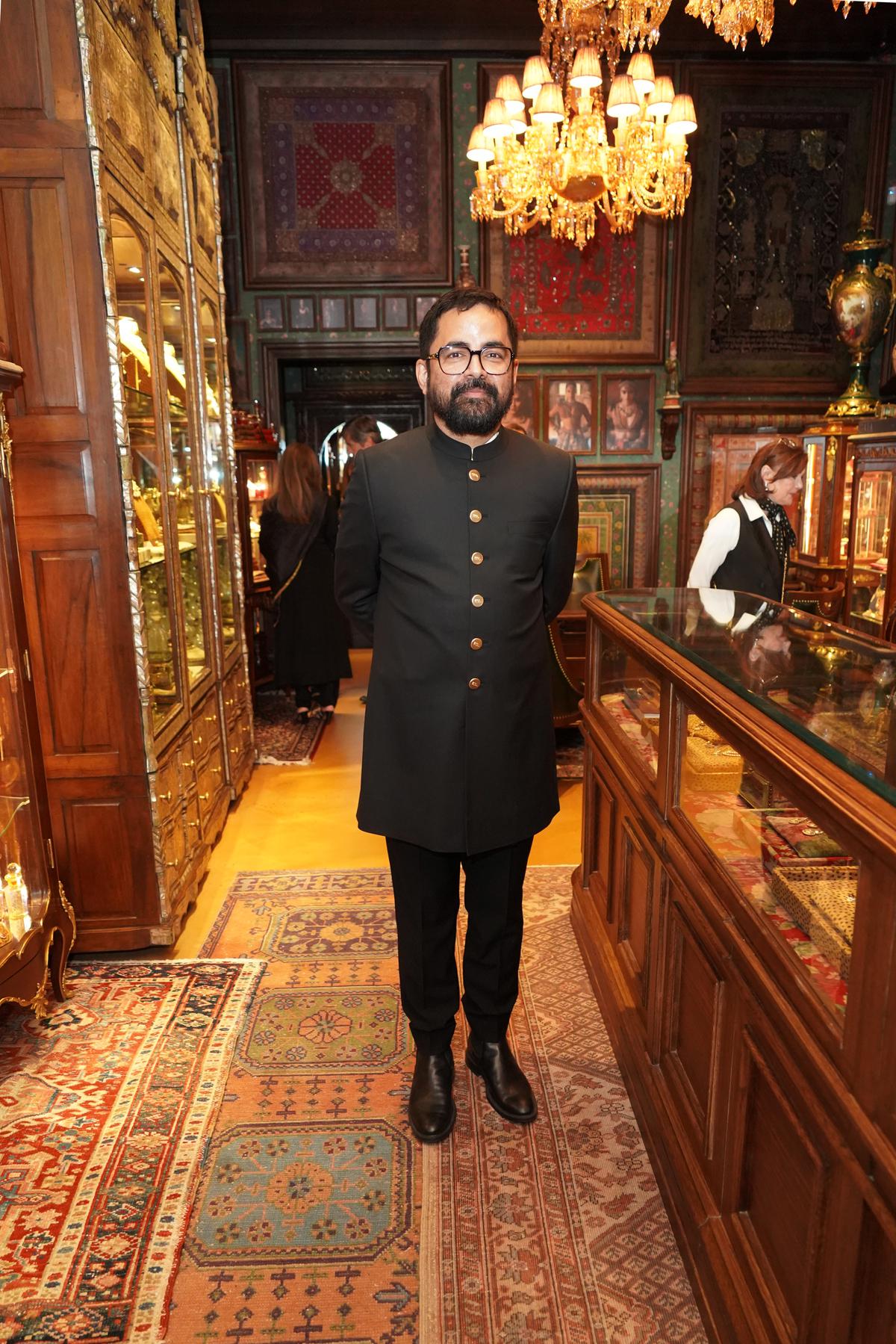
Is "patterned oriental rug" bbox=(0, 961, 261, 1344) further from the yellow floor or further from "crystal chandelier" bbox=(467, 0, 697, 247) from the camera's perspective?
"crystal chandelier" bbox=(467, 0, 697, 247)

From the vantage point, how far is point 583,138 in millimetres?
4590

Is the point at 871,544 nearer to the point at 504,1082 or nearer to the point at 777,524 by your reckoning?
the point at 777,524

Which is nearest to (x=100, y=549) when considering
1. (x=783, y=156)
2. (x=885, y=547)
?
(x=885, y=547)

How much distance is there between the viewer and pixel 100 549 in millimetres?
3104

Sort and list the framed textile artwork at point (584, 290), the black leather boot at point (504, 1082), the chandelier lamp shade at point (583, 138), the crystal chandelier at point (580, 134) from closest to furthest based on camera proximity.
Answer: the black leather boot at point (504, 1082) → the crystal chandelier at point (580, 134) → the chandelier lamp shade at point (583, 138) → the framed textile artwork at point (584, 290)

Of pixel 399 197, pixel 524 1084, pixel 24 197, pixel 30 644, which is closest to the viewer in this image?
pixel 524 1084

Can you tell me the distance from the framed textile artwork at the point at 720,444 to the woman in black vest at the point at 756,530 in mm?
3481

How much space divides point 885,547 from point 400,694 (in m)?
4.26

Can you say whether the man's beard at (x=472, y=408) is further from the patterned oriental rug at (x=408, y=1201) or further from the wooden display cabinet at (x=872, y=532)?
the wooden display cabinet at (x=872, y=532)

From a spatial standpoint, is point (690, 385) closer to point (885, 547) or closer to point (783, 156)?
point (783, 156)

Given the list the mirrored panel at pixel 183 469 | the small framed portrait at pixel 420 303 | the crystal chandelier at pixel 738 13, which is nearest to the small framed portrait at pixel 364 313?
the small framed portrait at pixel 420 303

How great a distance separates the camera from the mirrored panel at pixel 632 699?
95.3 inches

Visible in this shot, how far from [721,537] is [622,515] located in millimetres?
3553

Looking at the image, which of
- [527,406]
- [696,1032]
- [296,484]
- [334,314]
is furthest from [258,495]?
[696,1032]
